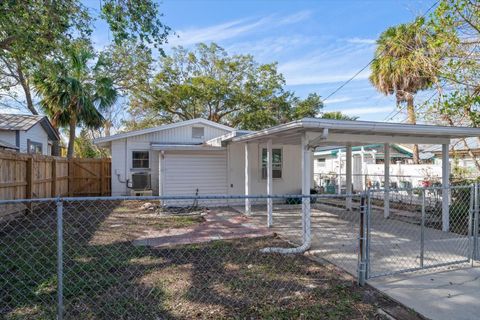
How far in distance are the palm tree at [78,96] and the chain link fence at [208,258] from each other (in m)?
7.82

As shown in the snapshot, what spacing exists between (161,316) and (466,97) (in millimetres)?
8281

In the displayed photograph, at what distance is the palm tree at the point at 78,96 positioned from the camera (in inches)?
631

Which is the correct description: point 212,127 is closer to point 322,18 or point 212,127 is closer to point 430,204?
point 322,18

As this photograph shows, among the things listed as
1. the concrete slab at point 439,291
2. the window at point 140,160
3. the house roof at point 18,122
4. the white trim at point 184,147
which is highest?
the house roof at point 18,122

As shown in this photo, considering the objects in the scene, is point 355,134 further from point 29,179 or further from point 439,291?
point 29,179

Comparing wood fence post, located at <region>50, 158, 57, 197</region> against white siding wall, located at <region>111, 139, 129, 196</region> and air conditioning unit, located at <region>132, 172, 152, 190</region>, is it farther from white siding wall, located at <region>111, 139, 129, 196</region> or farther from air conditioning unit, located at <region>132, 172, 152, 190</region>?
air conditioning unit, located at <region>132, 172, 152, 190</region>

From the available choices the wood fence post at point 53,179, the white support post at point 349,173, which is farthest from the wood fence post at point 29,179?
the white support post at point 349,173

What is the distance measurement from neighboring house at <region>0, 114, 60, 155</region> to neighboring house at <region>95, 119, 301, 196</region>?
3528 millimetres

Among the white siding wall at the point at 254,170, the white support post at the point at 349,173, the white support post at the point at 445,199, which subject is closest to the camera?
the white support post at the point at 445,199

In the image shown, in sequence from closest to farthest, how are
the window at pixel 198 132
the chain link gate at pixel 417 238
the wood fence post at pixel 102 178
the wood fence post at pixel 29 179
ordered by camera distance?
the chain link gate at pixel 417 238
the wood fence post at pixel 29 179
the window at pixel 198 132
the wood fence post at pixel 102 178

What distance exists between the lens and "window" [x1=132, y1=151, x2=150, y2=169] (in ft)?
46.8

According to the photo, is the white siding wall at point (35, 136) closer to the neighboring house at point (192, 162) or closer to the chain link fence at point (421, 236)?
the neighboring house at point (192, 162)

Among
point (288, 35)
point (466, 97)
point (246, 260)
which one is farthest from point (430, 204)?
point (288, 35)

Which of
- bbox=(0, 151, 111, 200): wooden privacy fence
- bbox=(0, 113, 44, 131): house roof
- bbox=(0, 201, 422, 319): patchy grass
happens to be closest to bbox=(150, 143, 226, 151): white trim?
bbox=(0, 151, 111, 200): wooden privacy fence
